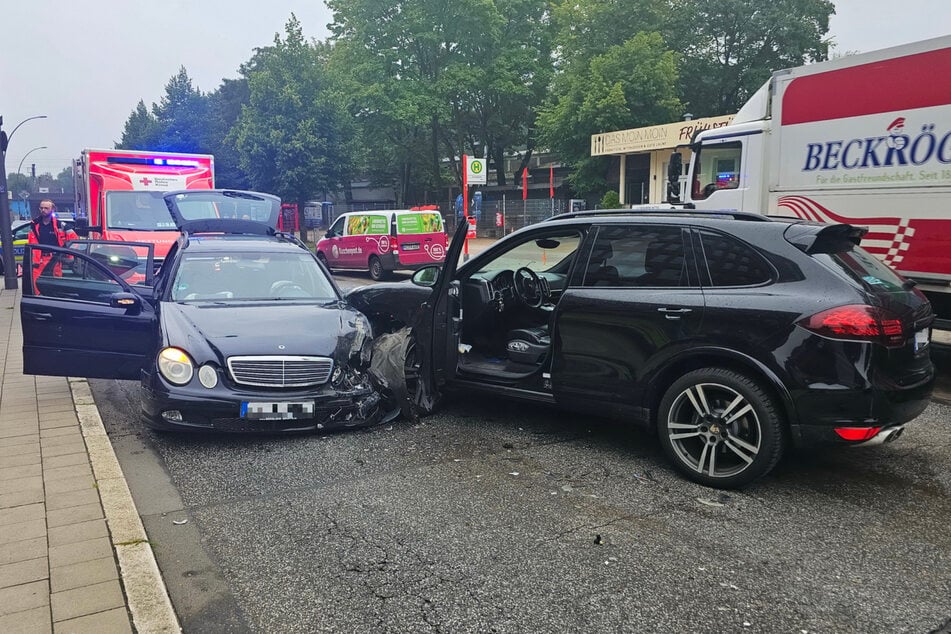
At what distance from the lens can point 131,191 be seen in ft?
45.5

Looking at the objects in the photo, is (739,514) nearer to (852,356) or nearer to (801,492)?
(801,492)

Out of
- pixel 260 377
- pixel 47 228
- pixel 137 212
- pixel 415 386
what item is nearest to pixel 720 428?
pixel 415 386

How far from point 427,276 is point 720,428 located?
290 centimetres

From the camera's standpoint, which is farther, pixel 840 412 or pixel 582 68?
pixel 582 68

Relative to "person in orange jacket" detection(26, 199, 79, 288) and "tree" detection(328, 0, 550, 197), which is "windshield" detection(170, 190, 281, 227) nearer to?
"person in orange jacket" detection(26, 199, 79, 288)

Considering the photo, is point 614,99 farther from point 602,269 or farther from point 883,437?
point 883,437

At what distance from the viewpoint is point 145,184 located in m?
14.1

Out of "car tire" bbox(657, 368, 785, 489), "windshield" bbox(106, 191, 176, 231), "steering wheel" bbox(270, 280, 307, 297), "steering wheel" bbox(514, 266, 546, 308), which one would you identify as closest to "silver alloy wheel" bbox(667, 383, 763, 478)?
"car tire" bbox(657, 368, 785, 489)

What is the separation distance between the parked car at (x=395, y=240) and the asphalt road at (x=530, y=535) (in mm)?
13604

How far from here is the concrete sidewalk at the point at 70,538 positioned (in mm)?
2873

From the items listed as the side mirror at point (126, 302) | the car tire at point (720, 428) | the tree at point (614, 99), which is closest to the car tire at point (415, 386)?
the car tire at point (720, 428)

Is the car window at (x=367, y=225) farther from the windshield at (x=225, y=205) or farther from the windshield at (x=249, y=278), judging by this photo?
the windshield at (x=249, y=278)

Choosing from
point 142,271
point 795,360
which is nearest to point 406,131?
point 142,271

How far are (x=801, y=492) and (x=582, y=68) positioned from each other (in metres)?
33.7
